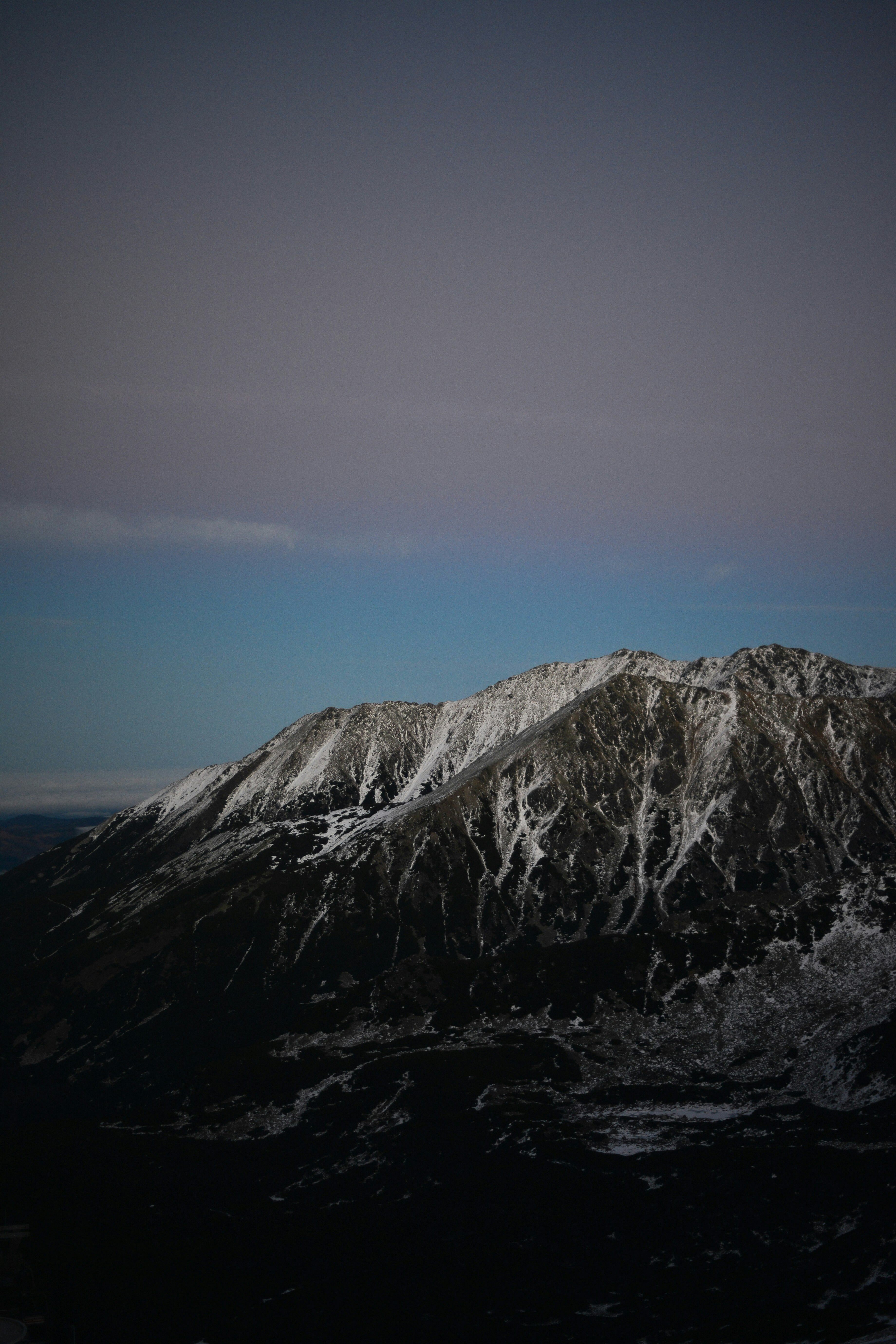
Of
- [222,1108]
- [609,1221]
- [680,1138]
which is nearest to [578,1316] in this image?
[609,1221]

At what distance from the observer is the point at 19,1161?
523ft

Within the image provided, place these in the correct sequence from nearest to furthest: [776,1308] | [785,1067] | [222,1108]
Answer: [776,1308] → [785,1067] → [222,1108]

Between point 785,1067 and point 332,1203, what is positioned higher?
point 785,1067

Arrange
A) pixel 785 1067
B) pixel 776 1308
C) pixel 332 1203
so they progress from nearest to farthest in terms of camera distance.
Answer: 1. pixel 776 1308
2. pixel 332 1203
3. pixel 785 1067

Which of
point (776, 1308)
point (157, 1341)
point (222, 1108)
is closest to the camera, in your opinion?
point (776, 1308)

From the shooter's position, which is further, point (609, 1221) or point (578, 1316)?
point (609, 1221)

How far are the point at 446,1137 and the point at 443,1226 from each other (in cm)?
2488

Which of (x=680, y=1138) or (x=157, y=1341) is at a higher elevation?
(x=680, y=1138)

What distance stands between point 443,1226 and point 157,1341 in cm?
3982

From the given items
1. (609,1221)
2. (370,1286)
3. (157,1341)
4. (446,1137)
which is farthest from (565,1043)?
(157,1341)

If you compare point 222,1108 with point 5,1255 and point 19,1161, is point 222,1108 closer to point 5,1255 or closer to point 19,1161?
point 19,1161

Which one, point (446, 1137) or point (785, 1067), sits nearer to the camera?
point (446, 1137)

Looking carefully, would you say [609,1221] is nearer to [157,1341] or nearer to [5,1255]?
[157,1341]

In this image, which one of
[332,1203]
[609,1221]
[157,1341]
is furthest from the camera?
[332,1203]
